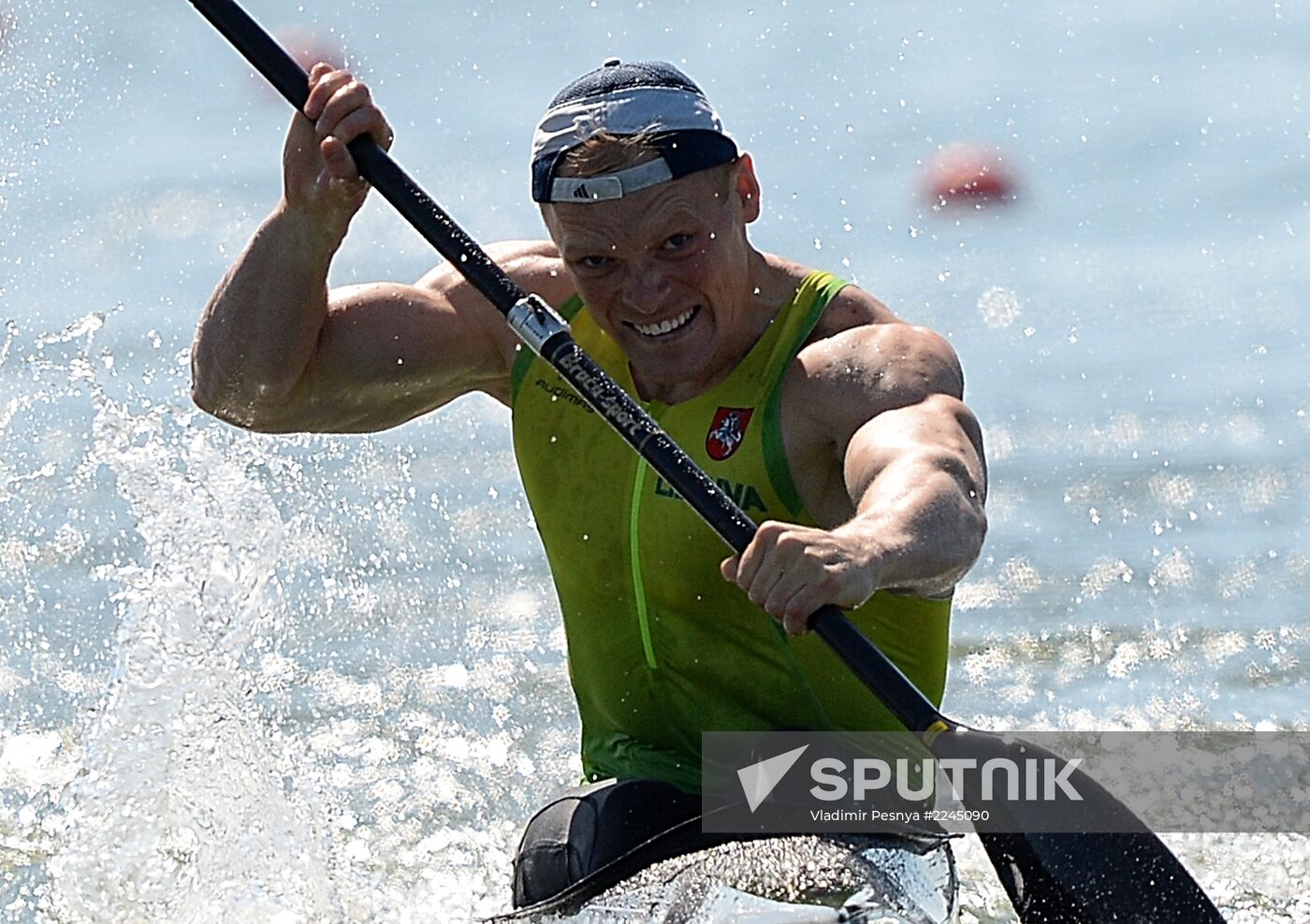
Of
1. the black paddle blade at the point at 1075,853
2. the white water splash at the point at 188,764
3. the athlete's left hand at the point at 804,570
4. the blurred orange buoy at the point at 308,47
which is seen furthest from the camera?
the blurred orange buoy at the point at 308,47

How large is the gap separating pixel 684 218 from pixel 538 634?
109 inches

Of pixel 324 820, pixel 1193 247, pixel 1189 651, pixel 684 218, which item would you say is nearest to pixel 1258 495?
pixel 1189 651

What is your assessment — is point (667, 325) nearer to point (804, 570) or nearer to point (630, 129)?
point (630, 129)

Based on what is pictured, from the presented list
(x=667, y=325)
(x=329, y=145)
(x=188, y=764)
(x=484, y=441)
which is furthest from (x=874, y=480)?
(x=484, y=441)

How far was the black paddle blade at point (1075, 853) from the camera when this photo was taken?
9.88 ft

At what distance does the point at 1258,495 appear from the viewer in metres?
6.69

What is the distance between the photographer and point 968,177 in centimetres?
984

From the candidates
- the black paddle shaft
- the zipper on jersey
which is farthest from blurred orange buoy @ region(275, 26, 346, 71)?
the zipper on jersey

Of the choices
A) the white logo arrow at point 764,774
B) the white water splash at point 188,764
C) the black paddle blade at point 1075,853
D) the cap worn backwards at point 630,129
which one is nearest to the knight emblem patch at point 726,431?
the cap worn backwards at point 630,129

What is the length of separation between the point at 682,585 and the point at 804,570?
653mm

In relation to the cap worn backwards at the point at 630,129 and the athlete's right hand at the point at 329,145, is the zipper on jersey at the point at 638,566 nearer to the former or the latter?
the cap worn backwards at the point at 630,129

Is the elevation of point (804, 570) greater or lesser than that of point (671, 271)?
lesser

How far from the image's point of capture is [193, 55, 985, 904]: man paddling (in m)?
3.12

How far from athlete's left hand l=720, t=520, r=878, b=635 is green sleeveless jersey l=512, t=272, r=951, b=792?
49cm
